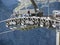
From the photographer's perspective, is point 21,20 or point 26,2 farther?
point 26,2

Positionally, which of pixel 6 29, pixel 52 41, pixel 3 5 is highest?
pixel 3 5

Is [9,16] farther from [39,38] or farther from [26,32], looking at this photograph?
[39,38]

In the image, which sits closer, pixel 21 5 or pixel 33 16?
pixel 33 16

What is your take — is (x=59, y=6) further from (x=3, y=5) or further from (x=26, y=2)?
(x=3, y=5)

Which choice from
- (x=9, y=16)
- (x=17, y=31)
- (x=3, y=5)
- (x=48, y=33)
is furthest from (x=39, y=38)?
(x=3, y=5)

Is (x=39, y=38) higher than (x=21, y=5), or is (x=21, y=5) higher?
(x=21, y=5)

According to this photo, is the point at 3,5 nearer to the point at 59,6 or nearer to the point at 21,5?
the point at 21,5

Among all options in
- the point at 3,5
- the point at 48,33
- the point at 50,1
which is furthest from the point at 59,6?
the point at 3,5

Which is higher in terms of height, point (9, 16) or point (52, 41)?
point (9, 16)

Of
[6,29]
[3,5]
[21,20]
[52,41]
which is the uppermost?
[3,5]
